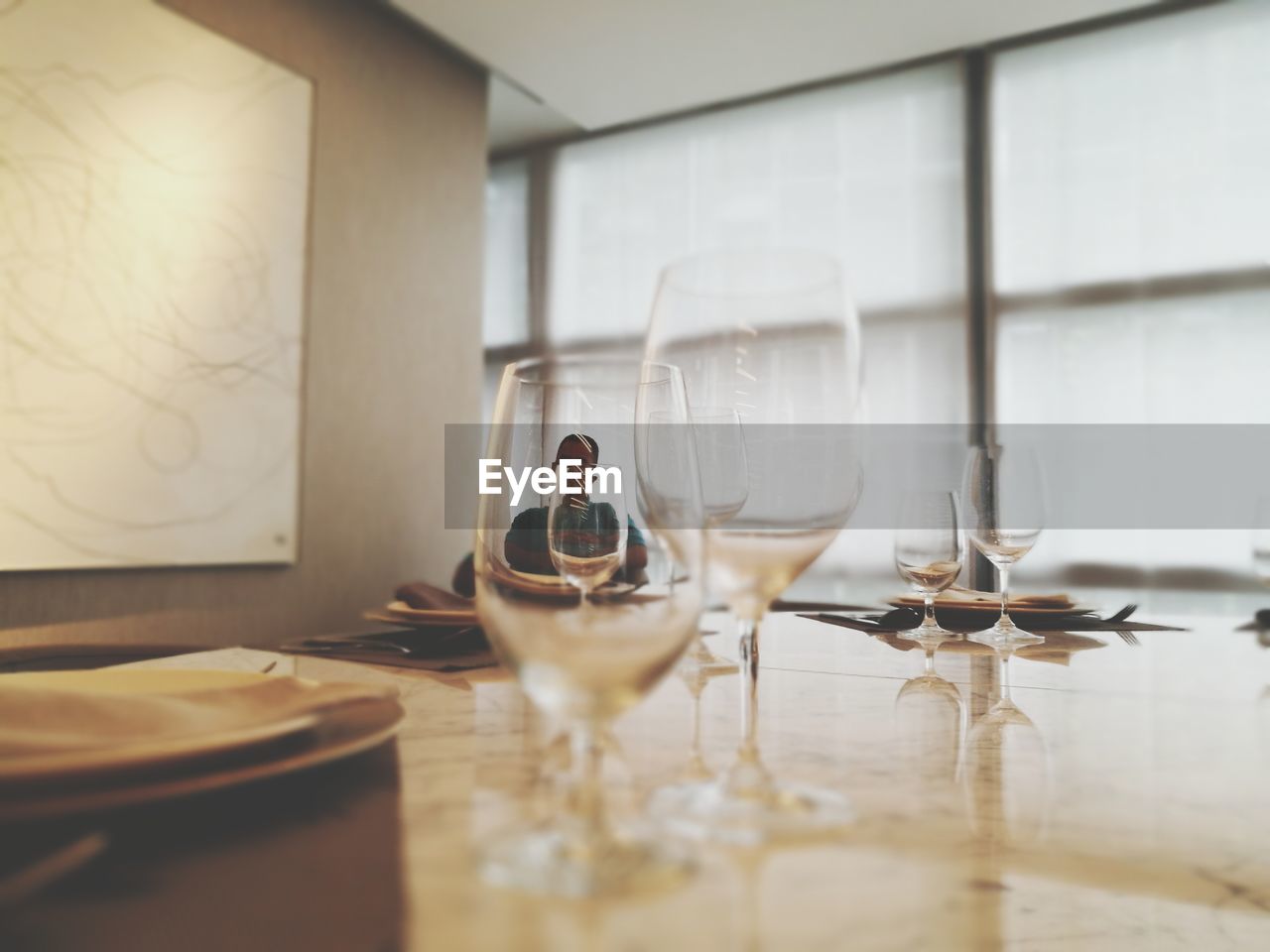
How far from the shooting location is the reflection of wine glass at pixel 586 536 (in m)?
0.36

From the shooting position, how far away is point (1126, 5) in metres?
3.57

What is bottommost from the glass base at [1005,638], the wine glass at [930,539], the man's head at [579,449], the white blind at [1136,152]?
the glass base at [1005,638]

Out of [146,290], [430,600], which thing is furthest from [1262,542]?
[146,290]

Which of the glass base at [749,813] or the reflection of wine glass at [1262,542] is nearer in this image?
the glass base at [749,813]

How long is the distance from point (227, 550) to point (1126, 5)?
4.05 metres

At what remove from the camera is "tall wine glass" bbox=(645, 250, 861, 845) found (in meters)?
0.39

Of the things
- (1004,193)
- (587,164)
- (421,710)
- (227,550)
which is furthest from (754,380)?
(587,164)

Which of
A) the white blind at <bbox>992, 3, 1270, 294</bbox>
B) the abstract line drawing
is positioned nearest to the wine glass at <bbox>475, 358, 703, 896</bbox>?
the abstract line drawing

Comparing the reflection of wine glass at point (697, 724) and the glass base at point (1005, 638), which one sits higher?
the reflection of wine glass at point (697, 724)

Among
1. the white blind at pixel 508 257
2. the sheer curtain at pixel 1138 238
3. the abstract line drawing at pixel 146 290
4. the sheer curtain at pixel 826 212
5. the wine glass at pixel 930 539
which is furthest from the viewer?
A: the white blind at pixel 508 257

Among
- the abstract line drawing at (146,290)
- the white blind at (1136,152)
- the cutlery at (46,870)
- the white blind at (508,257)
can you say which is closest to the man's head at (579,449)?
the cutlery at (46,870)

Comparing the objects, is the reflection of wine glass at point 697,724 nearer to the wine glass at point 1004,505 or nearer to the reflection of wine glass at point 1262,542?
the wine glass at point 1004,505

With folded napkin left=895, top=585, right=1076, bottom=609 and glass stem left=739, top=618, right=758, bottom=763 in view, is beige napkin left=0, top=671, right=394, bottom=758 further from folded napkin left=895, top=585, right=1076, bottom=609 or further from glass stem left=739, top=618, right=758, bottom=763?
folded napkin left=895, top=585, right=1076, bottom=609

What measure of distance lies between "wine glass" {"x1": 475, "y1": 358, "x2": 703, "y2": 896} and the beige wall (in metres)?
2.64
